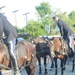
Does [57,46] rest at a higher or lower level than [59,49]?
higher

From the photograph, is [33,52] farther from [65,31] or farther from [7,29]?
[65,31]

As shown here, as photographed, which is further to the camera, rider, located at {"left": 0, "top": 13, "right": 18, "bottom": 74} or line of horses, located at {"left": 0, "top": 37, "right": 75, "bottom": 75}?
line of horses, located at {"left": 0, "top": 37, "right": 75, "bottom": 75}

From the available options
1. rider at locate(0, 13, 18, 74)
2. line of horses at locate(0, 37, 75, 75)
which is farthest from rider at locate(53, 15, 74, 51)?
rider at locate(0, 13, 18, 74)

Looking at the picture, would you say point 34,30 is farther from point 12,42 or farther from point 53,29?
point 12,42

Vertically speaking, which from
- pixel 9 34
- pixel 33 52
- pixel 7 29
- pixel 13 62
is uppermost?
pixel 7 29

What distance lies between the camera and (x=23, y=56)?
955cm

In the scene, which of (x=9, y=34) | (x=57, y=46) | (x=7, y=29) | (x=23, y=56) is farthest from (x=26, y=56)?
(x=57, y=46)

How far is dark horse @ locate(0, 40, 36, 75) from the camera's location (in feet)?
27.6

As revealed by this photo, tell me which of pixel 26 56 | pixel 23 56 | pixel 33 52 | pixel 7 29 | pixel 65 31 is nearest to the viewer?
pixel 7 29

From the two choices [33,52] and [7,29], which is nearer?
[7,29]

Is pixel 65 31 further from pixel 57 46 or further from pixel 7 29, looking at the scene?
pixel 7 29

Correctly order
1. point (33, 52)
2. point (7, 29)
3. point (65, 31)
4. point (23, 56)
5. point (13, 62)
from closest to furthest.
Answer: point (7, 29) < point (13, 62) < point (23, 56) < point (33, 52) < point (65, 31)

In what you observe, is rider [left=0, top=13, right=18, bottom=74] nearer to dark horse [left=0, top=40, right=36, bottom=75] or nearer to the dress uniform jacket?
the dress uniform jacket

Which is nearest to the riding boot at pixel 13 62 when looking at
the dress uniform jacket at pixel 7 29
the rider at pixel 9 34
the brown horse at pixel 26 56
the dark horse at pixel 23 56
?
the rider at pixel 9 34
